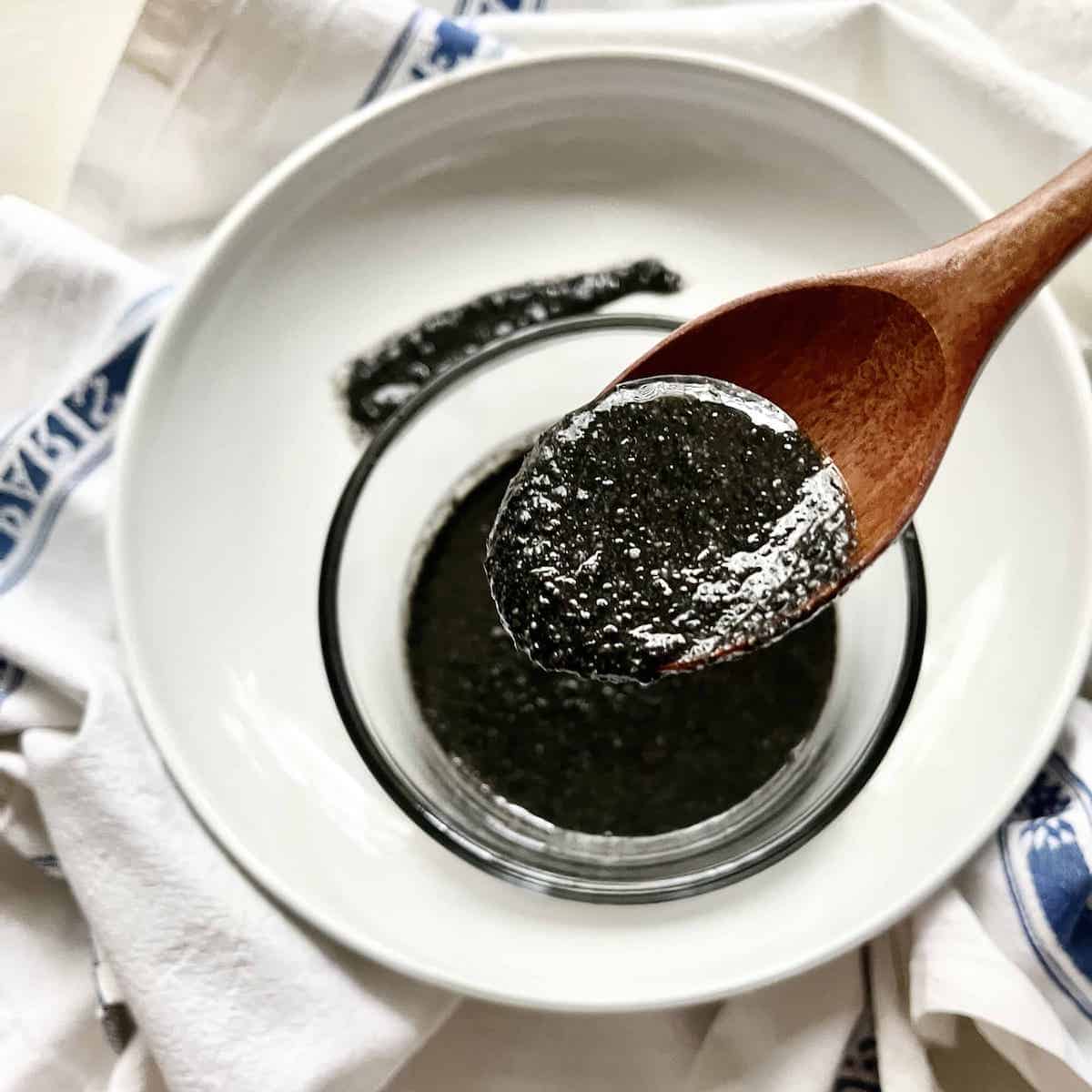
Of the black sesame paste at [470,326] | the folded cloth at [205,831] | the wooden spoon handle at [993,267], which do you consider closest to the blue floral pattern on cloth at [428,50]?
the folded cloth at [205,831]

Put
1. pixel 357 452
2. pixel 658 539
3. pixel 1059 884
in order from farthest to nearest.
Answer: pixel 357 452
pixel 1059 884
pixel 658 539

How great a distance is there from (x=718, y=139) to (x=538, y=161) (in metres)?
0.15

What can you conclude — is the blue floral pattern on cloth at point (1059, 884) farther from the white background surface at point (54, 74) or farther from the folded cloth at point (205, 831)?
the white background surface at point (54, 74)

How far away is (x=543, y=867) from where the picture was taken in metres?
0.84

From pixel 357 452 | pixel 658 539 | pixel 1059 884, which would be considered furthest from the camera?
pixel 357 452

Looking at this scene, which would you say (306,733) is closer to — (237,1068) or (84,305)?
(237,1068)

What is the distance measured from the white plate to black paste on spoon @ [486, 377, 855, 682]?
0.24 meters

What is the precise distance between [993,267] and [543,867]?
506 millimetres

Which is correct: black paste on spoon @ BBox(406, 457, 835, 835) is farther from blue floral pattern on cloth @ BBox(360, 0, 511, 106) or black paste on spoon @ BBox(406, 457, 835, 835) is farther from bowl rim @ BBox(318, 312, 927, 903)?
blue floral pattern on cloth @ BBox(360, 0, 511, 106)

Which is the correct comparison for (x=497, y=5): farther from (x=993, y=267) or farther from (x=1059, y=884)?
(x=1059, y=884)

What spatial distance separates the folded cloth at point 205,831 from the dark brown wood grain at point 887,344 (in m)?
0.26

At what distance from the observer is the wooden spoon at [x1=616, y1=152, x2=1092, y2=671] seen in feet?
2.31

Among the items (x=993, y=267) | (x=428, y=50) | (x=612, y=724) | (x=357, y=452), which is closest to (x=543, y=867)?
(x=612, y=724)

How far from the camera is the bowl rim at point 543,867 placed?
2.62 ft
